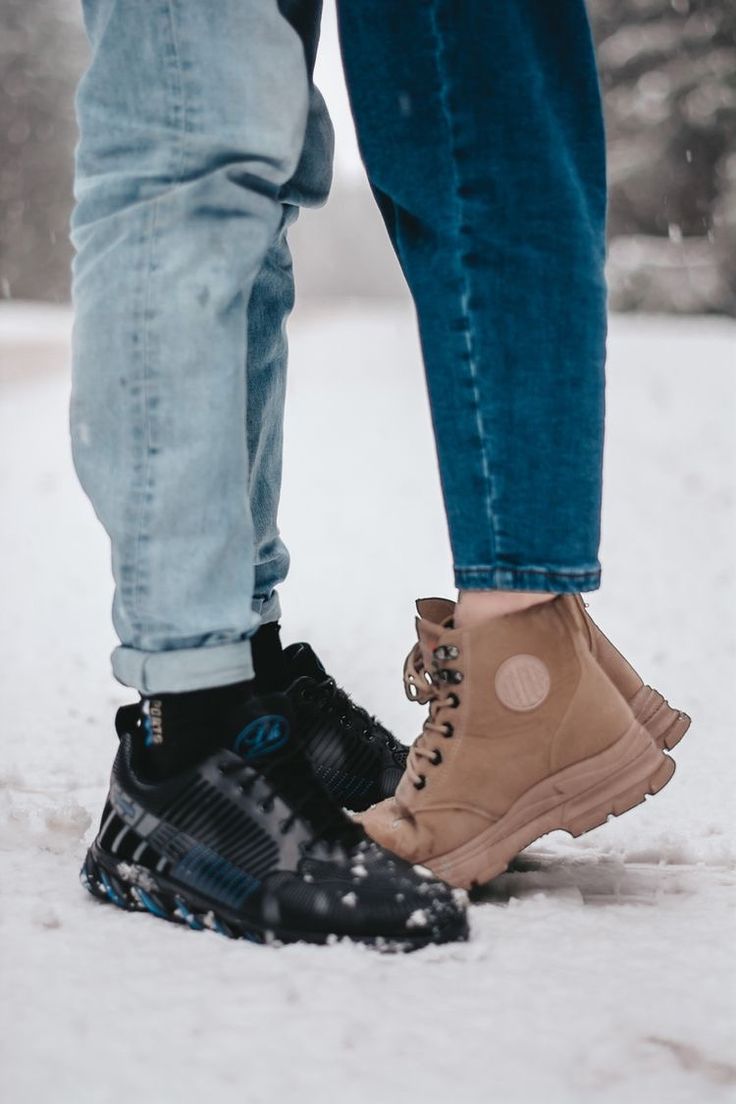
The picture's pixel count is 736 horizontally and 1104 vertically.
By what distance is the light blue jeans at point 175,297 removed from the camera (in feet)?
2.99

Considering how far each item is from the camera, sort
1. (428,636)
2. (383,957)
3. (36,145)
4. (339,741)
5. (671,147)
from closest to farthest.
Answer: (383,957) → (428,636) → (339,741) → (671,147) → (36,145)

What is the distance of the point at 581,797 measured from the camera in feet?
3.38

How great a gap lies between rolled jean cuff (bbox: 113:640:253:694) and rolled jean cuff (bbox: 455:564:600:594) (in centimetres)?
26

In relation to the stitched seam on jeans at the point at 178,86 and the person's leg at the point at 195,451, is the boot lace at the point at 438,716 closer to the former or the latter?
the person's leg at the point at 195,451

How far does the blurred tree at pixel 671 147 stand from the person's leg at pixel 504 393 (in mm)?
9309

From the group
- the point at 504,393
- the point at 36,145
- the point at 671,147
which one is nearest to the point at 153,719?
the point at 504,393

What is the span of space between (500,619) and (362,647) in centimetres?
146

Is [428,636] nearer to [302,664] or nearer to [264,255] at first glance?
[302,664]

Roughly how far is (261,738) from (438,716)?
19 cm

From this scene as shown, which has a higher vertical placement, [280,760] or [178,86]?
[178,86]

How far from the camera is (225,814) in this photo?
3.10 ft

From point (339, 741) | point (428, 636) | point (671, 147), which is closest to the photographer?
point (428, 636)

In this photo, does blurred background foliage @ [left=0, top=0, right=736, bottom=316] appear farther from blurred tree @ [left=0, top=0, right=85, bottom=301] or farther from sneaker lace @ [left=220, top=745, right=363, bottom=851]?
blurred tree @ [left=0, top=0, right=85, bottom=301]

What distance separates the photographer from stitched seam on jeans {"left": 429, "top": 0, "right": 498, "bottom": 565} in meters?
0.98
